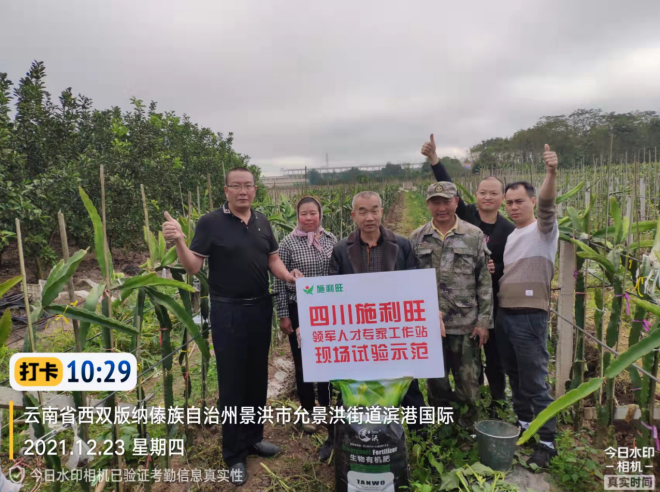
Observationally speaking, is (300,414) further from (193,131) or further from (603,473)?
(193,131)

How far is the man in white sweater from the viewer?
7.64 ft

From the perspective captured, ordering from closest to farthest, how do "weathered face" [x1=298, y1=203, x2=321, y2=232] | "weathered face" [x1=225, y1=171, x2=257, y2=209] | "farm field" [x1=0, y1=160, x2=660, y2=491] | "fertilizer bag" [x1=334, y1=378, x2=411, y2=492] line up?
"fertilizer bag" [x1=334, y1=378, x2=411, y2=492] < "farm field" [x1=0, y1=160, x2=660, y2=491] < "weathered face" [x1=225, y1=171, x2=257, y2=209] < "weathered face" [x1=298, y1=203, x2=321, y2=232]

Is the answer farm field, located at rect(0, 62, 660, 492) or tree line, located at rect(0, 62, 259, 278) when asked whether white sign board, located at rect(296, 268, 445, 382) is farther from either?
tree line, located at rect(0, 62, 259, 278)

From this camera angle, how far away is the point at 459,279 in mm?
2393

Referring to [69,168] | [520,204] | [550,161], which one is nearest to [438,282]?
[520,204]

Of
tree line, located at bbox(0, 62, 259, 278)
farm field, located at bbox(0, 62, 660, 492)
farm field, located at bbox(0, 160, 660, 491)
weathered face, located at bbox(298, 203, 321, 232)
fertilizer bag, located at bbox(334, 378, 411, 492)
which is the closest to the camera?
farm field, located at bbox(0, 62, 660, 492)

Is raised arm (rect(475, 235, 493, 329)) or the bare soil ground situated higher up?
raised arm (rect(475, 235, 493, 329))

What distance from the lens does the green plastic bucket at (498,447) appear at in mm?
2172

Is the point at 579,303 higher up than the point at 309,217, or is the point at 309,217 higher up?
the point at 309,217

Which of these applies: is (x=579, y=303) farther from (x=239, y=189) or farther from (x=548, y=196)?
(x=239, y=189)

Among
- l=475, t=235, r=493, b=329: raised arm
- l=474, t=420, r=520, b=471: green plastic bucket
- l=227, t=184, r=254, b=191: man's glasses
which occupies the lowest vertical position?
l=474, t=420, r=520, b=471: green plastic bucket

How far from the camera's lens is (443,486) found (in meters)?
2.09

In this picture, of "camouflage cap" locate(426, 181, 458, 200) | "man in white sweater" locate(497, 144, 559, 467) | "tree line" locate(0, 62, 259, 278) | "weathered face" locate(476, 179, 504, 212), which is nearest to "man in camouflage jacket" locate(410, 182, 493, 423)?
"camouflage cap" locate(426, 181, 458, 200)

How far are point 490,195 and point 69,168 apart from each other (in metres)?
6.79
